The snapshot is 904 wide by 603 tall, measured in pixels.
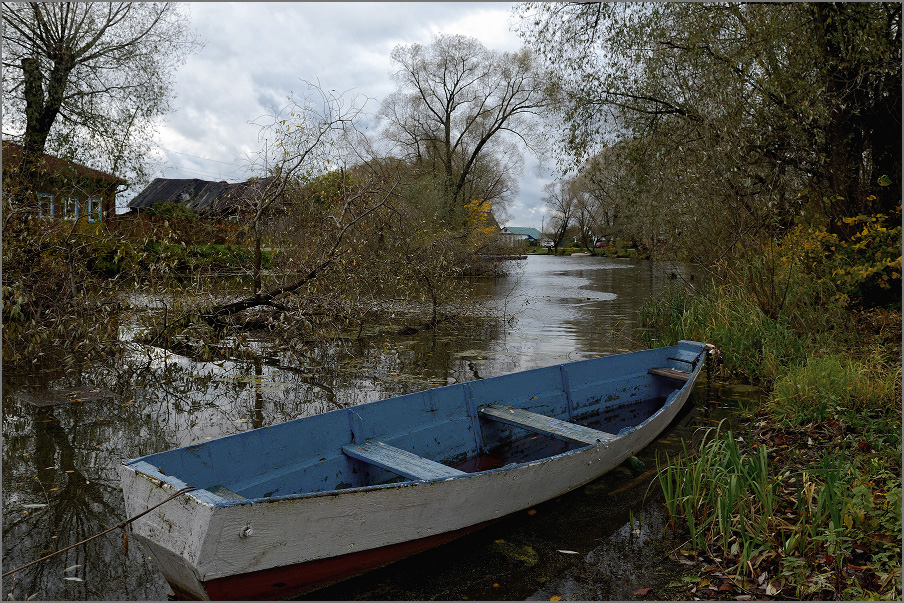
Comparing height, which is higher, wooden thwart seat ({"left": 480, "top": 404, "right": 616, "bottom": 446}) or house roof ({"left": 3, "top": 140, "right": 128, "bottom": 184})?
house roof ({"left": 3, "top": 140, "right": 128, "bottom": 184})

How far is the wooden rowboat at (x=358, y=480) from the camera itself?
342 cm

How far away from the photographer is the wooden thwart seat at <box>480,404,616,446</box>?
216 inches

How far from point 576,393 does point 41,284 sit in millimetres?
7038

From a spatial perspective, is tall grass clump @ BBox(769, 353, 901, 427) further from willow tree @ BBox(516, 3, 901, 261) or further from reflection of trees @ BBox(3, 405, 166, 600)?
reflection of trees @ BBox(3, 405, 166, 600)

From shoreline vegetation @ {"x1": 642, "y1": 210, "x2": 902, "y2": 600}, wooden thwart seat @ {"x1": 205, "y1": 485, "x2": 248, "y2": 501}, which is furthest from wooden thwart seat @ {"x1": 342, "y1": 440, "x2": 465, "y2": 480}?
shoreline vegetation @ {"x1": 642, "y1": 210, "x2": 902, "y2": 600}

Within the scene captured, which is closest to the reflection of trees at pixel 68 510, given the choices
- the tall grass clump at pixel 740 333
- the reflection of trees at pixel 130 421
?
the reflection of trees at pixel 130 421

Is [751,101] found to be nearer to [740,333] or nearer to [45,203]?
[740,333]

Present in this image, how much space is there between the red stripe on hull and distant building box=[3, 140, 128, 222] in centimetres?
713

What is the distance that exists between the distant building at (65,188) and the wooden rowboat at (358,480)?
620 cm

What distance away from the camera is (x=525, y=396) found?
21.4 ft

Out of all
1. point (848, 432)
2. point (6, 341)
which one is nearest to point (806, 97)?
point (848, 432)

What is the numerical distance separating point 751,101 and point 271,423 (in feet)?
28.2

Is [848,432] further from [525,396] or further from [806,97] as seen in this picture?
[806,97]

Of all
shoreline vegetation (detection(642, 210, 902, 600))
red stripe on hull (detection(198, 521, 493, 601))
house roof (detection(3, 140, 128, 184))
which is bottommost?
red stripe on hull (detection(198, 521, 493, 601))
